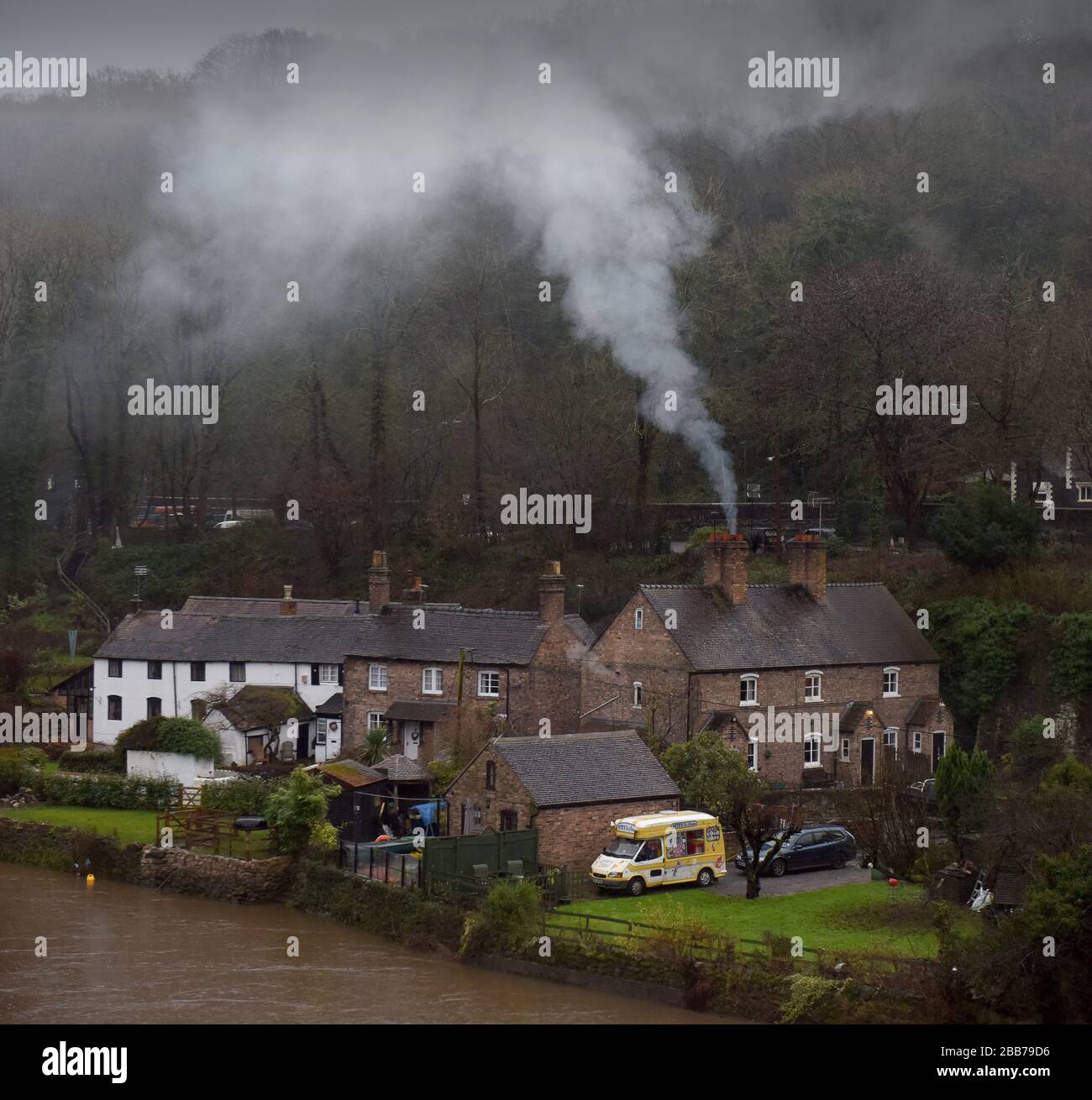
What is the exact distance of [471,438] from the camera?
216ft

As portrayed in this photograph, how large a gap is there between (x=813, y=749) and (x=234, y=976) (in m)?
18.5

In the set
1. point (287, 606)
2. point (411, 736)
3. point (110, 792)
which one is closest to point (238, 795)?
point (110, 792)

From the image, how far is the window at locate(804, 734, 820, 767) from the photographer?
4369 cm

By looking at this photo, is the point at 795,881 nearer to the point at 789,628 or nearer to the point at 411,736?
the point at 789,628

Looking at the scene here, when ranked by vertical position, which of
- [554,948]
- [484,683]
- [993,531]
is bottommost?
[554,948]

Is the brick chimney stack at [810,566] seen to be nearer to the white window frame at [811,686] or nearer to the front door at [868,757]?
the white window frame at [811,686]

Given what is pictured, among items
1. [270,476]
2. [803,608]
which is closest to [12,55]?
[270,476]

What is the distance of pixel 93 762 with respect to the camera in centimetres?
4631

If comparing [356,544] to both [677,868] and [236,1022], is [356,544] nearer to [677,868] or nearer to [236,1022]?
[677,868]

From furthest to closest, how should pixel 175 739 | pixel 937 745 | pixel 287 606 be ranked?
pixel 287 606 < pixel 937 745 < pixel 175 739

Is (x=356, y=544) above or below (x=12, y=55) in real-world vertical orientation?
below

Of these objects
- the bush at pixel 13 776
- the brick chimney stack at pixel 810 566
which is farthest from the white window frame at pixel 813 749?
the bush at pixel 13 776

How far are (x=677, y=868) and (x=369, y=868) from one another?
21.3ft

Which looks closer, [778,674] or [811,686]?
[778,674]
